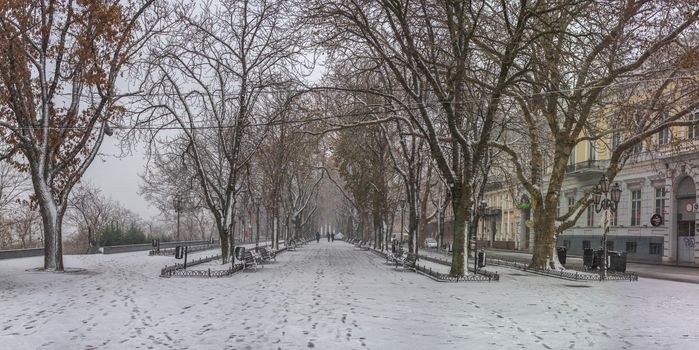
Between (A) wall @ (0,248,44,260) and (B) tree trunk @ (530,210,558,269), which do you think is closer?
(B) tree trunk @ (530,210,558,269)

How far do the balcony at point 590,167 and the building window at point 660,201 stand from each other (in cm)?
501

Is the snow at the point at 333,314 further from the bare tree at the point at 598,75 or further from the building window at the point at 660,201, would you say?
the building window at the point at 660,201

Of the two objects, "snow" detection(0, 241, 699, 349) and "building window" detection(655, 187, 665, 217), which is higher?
"building window" detection(655, 187, 665, 217)

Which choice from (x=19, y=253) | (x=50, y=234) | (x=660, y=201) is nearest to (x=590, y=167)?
(x=660, y=201)

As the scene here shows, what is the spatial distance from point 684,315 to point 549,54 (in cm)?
991

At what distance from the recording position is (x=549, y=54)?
65.4ft

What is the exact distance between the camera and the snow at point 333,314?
A: 360 inches

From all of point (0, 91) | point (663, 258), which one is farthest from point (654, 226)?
point (0, 91)

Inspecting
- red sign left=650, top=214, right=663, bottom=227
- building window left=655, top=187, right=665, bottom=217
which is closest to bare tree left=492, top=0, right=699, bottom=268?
red sign left=650, top=214, right=663, bottom=227

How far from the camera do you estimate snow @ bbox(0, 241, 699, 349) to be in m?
9.15

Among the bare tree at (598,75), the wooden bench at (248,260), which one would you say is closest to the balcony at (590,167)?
the bare tree at (598,75)

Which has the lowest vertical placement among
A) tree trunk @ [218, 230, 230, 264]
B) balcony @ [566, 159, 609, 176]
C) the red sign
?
tree trunk @ [218, 230, 230, 264]

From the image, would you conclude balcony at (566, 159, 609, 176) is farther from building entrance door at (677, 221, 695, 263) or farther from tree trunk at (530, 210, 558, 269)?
tree trunk at (530, 210, 558, 269)

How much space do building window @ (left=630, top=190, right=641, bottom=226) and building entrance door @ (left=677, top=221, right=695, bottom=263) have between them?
4.05 metres
